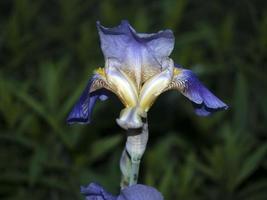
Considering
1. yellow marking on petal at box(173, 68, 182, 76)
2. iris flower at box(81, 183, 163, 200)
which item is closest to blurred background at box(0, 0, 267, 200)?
yellow marking on petal at box(173, 68, 182, 76)

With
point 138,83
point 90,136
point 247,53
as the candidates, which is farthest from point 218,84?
point 138,83

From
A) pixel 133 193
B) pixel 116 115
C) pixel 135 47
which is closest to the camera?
pixel 133 193

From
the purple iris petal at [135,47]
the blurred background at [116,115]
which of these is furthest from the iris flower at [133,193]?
the blurred background at [116,115]

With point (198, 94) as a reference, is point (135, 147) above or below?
below

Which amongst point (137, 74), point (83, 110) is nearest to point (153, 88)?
point (137, 74)

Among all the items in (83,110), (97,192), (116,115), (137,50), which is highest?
(137,50)

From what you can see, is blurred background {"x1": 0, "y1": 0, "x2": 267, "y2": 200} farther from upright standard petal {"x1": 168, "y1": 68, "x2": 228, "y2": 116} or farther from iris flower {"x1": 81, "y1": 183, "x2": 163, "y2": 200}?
iris flower {"x1": 81, "y1": 183, "x2": 163, "y2": 200}

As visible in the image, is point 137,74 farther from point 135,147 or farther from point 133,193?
point 133,193
